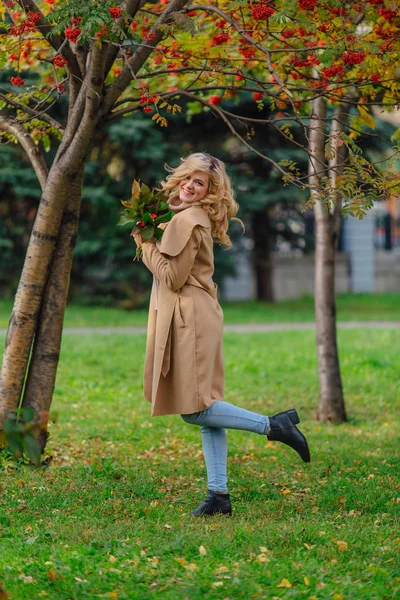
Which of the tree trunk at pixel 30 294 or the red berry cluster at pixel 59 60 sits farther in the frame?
the tree trunk at pixel 30 294

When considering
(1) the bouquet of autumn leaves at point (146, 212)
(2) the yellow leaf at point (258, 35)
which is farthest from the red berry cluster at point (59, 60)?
(2) the yellow leaf at point (258, 35)

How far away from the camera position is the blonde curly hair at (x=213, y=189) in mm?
4715

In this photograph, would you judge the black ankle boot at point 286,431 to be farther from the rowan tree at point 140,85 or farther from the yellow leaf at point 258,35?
the yellow leaf at point 258,35

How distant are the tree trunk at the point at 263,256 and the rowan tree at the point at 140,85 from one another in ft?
44.9

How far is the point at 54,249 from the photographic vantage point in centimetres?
578

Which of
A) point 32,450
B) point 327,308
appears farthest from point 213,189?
point 327,308

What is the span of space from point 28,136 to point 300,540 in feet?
10.7

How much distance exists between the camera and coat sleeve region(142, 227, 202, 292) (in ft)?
14.9

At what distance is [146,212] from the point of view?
15.6ft

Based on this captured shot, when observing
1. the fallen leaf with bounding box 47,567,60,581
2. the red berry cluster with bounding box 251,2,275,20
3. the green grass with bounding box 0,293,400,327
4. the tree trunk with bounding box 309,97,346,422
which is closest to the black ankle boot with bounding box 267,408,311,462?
the fallen leaf with bounding box 47,567,60,581

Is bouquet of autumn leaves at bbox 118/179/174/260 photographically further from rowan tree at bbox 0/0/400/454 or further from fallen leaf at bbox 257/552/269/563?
fallen leaf at bbox 257/552/269/563

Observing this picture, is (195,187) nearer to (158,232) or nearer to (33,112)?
(158,232)

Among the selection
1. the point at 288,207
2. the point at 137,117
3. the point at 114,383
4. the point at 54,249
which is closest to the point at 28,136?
the point at 54,249

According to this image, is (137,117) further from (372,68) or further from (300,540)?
(300,540)
